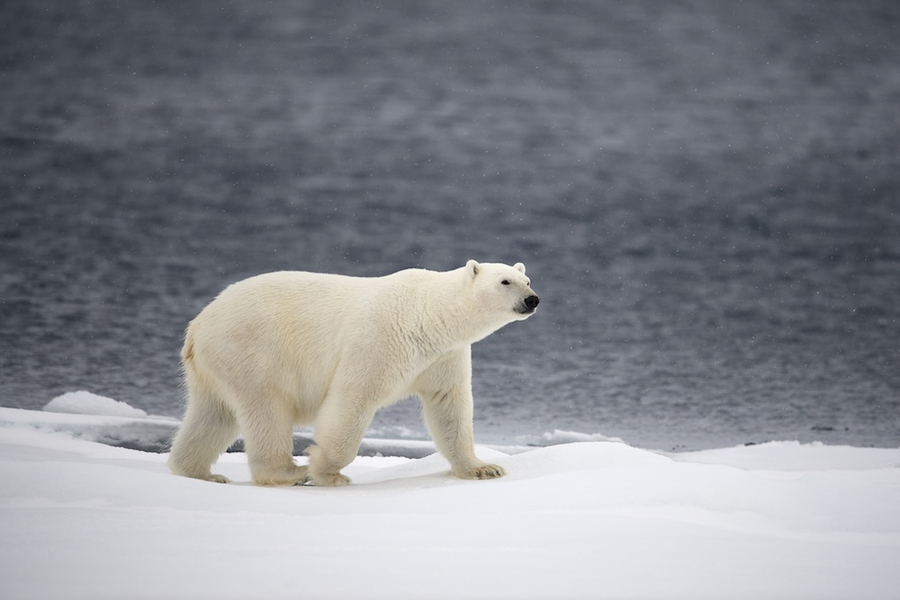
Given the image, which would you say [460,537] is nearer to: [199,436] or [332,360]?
[332,360]

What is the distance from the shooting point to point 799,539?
133 inches

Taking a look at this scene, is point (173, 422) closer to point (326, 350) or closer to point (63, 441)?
point (63, 441)

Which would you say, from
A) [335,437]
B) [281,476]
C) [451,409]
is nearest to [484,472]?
[451,409]

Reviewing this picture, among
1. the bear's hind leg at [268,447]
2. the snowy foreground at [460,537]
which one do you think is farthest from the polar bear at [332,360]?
the snowy foreground at [460,537]

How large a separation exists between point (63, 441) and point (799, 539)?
4.39 m

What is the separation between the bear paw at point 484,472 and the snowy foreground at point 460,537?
14.0 inches

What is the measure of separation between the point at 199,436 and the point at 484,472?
65.6 inches

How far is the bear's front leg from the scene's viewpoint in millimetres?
5000

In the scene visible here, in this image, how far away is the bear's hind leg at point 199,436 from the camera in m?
5.17

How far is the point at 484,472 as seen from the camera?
4.87 m

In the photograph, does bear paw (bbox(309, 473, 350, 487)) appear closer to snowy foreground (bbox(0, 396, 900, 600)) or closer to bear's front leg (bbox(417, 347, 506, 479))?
snowy foreground (bbox(0, 396, 900, 600))

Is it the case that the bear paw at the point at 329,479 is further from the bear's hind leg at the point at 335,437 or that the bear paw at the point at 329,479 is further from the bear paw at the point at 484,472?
the bear paw at the point at 484,472

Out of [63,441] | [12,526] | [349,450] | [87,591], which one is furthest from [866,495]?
[63,441]

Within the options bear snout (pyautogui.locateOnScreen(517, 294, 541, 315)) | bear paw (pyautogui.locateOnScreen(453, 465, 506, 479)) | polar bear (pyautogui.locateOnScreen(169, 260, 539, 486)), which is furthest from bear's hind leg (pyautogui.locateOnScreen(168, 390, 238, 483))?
bear snout (pyautogui.locateOnScreen(517, 294, 541, 315))
